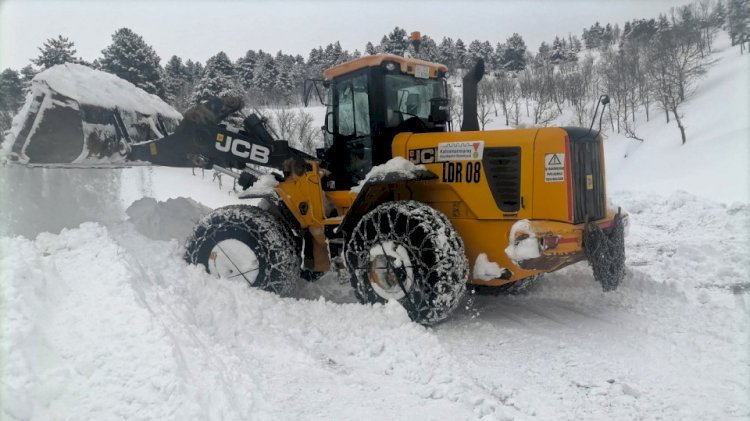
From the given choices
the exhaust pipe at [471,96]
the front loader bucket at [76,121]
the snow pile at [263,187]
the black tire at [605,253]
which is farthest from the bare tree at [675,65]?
the front loader bucket at [76,121]

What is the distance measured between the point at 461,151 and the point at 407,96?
3.89ft

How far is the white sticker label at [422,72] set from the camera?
5963mm

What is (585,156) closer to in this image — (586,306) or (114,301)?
(586,306)

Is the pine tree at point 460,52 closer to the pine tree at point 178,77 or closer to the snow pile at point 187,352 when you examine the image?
the pine tree at point 178,77

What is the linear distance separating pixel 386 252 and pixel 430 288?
56 cm

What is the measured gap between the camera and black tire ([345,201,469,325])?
4648mm

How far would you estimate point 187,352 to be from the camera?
340cm

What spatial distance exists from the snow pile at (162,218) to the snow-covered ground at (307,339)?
22 millimetres

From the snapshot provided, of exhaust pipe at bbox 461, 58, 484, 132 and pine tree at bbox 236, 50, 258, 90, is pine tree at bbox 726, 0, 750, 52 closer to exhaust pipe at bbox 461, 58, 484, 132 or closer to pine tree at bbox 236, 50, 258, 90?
exhaust pipe at bbox 461, 58, 484, 132

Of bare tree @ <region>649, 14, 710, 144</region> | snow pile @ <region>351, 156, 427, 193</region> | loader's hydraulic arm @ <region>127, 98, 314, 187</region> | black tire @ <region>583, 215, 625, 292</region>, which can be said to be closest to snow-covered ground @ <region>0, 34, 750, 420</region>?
black tire @ <region>583, 215, 625, 292</region>

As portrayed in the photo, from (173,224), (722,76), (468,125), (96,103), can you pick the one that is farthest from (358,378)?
(722,76)

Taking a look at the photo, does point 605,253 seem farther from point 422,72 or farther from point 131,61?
point 131,61

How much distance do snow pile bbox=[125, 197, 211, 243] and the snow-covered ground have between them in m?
0.02

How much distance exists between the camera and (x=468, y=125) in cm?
594
